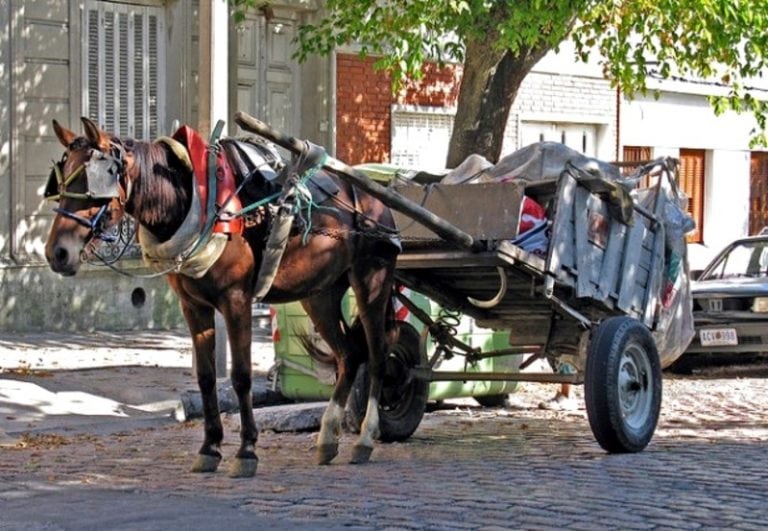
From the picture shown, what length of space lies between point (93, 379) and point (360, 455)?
5.29m

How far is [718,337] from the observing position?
1639 cm

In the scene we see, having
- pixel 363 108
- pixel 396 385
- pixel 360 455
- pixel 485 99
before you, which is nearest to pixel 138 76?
pixel 363 108

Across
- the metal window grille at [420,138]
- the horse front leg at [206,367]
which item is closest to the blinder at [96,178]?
the horse front leg at [206,367]

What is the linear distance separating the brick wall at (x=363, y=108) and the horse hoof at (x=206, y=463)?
1305 cm

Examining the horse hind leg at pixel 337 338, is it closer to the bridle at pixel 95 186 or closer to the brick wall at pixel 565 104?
the bridle at pixel 95 186

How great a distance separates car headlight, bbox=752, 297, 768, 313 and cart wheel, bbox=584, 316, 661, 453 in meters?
5.98

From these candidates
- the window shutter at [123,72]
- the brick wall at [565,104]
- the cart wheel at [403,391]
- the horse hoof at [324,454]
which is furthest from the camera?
the brick wall at [565,104]

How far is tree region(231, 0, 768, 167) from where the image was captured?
15.8 meters

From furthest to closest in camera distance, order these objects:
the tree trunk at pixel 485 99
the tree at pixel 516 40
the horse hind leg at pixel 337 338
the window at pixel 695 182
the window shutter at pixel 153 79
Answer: the window at pixel 695 182 → the window shutter at pixel 153 79 → the tree trunk at pixel 485 99 → the tree at pixel 516 40 → the horse hind leg at pixel 337 338

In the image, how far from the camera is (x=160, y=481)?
9031mm

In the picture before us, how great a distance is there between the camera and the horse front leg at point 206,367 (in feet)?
30.9

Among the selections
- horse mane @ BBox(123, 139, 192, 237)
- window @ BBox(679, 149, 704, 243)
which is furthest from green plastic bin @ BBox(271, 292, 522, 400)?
window @ BBox(679, 149, 704, 243)

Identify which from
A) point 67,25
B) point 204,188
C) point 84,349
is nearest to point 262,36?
point 67,25

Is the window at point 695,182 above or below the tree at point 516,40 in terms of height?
below
